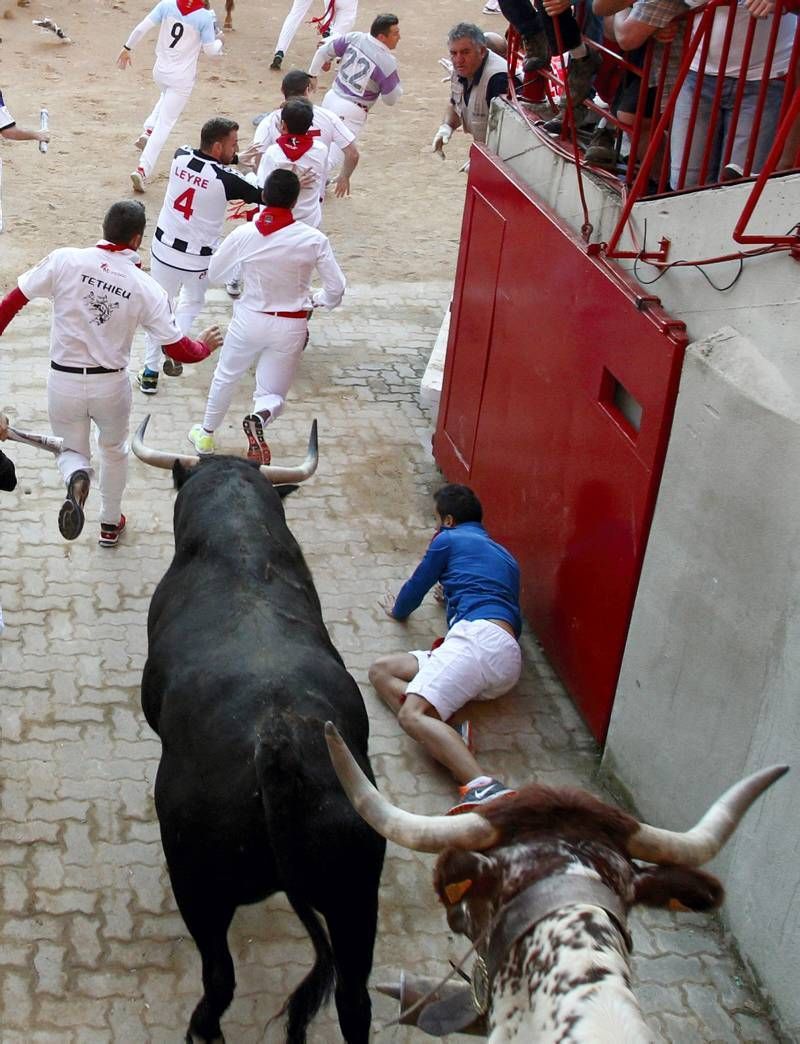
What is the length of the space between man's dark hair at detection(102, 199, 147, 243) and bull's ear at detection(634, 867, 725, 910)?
4.64 meters

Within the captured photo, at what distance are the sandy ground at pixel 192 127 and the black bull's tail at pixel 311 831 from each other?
803 centimetres

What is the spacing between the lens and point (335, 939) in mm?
3709

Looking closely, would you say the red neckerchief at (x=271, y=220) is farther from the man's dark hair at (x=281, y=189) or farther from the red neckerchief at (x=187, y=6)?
the red neckerchief at (x=187, y=6)

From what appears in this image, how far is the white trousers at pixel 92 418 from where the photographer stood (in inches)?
257

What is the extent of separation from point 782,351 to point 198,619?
2.40 meters

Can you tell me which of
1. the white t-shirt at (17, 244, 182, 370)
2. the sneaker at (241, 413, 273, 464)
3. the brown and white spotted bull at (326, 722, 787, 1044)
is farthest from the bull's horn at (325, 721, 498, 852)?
the sneaker at (241, 413, 273, 464)

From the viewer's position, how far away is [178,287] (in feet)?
30.1

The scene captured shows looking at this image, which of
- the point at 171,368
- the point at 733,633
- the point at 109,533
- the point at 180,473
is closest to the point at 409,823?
the point at 733,633

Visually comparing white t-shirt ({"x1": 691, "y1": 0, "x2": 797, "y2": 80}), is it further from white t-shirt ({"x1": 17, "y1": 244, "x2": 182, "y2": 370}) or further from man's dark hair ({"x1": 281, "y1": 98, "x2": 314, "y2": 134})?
man's dark hair ({"x1": 281, "y1": 98, "x2": 314, "y2": 134})

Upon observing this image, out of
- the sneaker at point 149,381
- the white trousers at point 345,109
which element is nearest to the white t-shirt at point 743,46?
the sneaker at point 149,381

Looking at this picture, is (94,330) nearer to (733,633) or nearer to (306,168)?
(733,633)

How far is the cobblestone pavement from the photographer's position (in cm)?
441

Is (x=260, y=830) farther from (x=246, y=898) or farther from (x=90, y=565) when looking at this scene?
(x=90, y=565)

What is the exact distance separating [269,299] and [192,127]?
8.38 m
